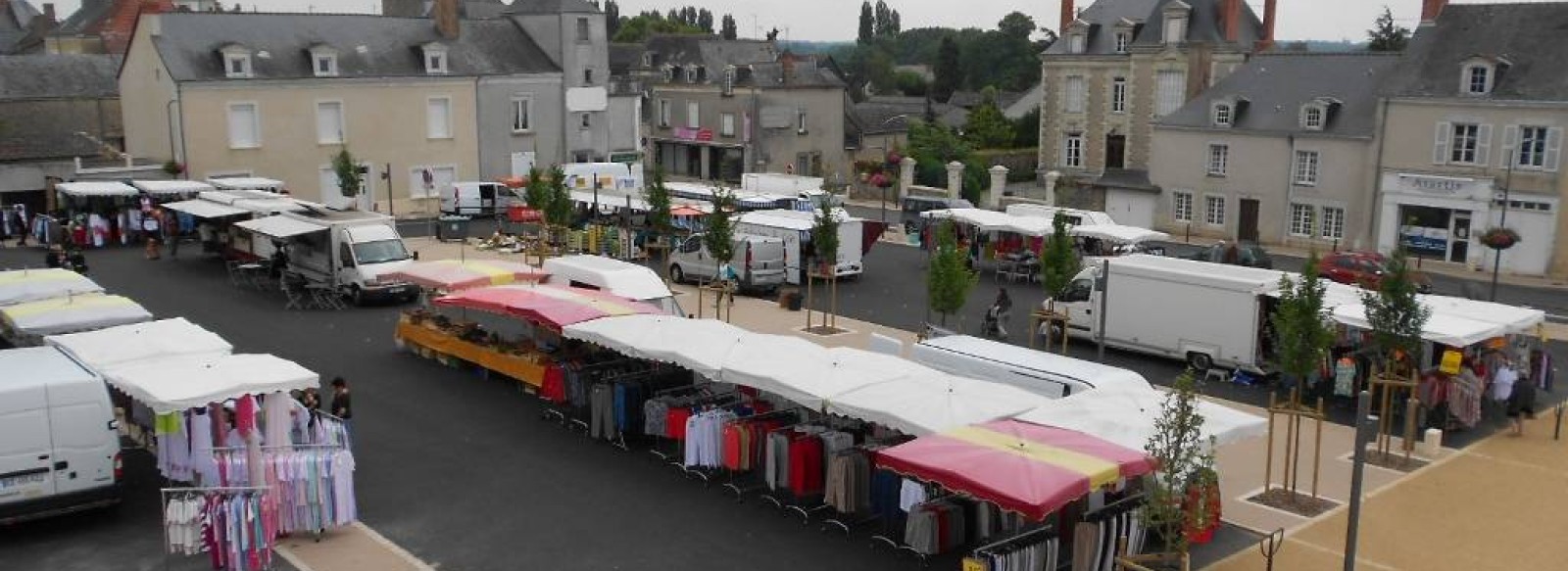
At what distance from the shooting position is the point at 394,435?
17266 mm

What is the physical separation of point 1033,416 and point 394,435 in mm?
8986

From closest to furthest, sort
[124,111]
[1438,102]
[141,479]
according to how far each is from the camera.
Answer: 1. [141,479]
2. [1438,102]
3. [124,111]

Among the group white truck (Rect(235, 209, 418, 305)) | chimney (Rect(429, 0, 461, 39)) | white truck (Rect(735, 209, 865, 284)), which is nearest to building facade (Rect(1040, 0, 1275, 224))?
white truck (Rect(735, 209, 865, 284))

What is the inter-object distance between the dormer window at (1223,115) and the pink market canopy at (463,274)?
84.5 ft

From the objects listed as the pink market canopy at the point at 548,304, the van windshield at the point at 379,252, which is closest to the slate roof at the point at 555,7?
the van windshield at the point at 379,252

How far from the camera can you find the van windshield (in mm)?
27531

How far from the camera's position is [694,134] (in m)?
61.4

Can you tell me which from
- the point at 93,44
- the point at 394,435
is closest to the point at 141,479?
the point at 394,435

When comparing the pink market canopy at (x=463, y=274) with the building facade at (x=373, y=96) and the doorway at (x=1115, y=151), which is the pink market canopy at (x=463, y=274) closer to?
the building facade at (x=373, y=96)

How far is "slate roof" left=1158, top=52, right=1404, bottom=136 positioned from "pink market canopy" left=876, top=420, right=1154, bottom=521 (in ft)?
95.3

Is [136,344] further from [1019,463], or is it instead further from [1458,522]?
[1458,522]

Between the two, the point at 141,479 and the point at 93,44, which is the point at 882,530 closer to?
the point at 141,479

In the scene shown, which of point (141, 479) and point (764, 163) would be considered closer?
point (141, 479)

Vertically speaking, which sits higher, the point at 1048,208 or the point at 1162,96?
the point at 1162,96
